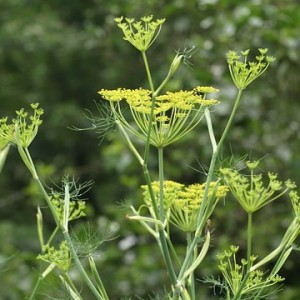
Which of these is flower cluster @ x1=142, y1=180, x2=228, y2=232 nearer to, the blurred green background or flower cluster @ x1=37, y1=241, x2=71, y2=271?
flower cluster @ x1=37, y1=241, x2=71, y2=271

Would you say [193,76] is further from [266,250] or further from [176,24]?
[266,250]

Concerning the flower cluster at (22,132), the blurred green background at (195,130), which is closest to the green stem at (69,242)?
the flower cluster at (22,132)

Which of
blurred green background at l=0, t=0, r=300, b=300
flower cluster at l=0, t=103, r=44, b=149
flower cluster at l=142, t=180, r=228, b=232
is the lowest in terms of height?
blurred green background at l=0, t=0, r=300, b=300

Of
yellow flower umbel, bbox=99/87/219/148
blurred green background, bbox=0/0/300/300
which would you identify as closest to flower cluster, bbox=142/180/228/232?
yellow flower umbel, bbox=99/87/219/148

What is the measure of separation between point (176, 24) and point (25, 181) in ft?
9.64

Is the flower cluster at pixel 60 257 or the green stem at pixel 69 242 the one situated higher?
the green stem at pixel 69 242

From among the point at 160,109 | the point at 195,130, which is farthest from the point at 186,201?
the point at 195,130

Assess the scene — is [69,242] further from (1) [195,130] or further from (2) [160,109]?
(1) [195,130]

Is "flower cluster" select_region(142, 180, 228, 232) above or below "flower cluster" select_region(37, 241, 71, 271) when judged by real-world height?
above

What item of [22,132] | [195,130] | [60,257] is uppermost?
[22,132]

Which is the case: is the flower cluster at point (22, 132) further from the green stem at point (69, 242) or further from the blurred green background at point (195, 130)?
the blurred green background at point (195, 130)

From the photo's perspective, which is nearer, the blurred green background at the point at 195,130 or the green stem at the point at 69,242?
the green stem at the point at 69,242

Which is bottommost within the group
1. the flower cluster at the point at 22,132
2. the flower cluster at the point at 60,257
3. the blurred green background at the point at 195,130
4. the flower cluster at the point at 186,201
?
the blurred green background at the point at 195,130

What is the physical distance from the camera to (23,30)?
16.4ft
